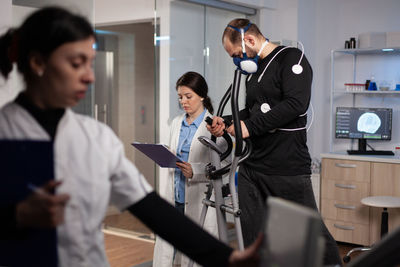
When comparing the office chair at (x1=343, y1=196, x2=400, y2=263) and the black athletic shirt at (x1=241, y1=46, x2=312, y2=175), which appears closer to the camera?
the black athletic shirt at (x1=241, y1=46, x2=312, y2=175)

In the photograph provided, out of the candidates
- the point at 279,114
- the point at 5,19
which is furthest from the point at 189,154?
the point at 5,19

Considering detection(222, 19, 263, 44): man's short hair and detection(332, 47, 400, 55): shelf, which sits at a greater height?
detection(332, 47, 400, 55): shelf

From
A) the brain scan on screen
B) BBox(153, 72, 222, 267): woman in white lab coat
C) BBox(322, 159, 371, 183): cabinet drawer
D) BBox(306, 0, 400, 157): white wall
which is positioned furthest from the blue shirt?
BBox(306, 0, 400, 157): white wall

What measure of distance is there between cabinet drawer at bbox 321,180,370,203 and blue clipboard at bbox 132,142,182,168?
206 centimetres

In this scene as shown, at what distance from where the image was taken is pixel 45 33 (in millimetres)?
966

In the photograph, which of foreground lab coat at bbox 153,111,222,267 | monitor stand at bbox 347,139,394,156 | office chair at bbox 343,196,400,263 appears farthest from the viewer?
monitor stand at bbox 347,139,394,156

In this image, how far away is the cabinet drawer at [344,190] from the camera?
4477 mm

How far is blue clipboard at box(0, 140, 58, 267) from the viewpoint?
0.91 m

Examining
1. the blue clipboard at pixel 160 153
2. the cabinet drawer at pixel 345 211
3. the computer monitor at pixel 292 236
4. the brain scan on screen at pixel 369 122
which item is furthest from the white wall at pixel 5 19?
the brain scan on screen at pixel 369 122

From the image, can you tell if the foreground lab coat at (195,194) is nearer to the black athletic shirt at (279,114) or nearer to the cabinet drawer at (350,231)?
the black athletic shirt at (279,114)

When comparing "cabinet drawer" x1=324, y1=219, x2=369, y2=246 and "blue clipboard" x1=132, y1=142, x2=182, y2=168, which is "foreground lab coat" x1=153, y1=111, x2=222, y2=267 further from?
"cabinet drawer" x1=324, y1=219, x2=369, y2=246

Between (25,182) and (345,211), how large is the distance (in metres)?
4.01

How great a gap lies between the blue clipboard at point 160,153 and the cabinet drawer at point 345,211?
2.10m

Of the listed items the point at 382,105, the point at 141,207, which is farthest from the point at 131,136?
the point at 141,207
